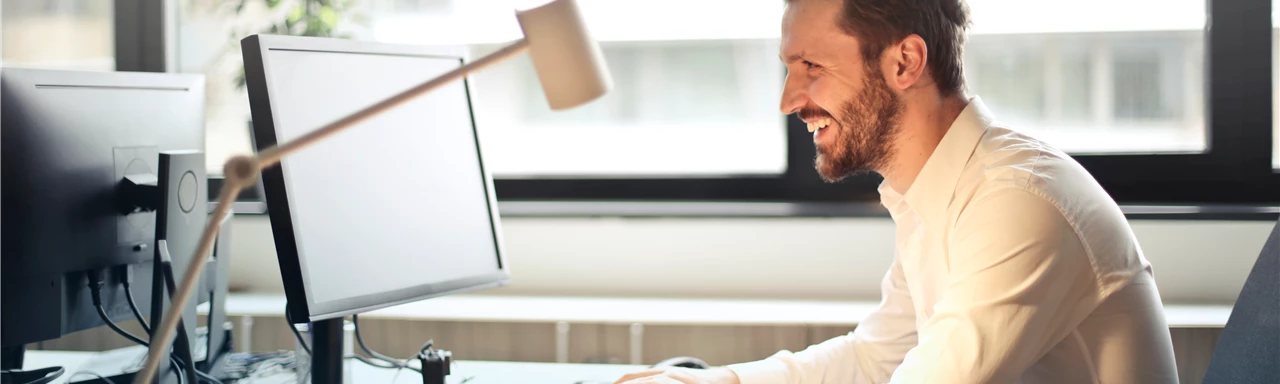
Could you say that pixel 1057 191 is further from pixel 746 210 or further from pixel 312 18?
pixel 312 18

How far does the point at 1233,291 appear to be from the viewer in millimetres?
2303

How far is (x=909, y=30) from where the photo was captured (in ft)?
4.30

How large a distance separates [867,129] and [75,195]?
3.46 feet

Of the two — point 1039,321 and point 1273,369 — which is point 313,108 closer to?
point 1039,321

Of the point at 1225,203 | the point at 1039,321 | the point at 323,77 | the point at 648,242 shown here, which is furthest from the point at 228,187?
the point at 1225,203

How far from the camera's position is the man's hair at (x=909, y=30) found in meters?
1.31

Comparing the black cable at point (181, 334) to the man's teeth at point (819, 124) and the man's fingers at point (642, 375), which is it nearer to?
the man's fingers at point (642, 375)

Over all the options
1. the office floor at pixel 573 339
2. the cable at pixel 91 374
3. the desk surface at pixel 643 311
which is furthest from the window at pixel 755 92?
the cable at pixel 91 374

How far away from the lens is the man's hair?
1307 millimetres

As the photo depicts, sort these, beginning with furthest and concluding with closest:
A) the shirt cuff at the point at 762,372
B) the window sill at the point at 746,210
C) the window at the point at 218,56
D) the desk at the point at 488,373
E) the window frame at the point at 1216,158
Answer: the window at the point at 218,56 → the window frame at the point at 1216,158 → the window sill at the point at 746,210 → the desk at the point at 488,373 → the shirt cuff at the point at 762,372

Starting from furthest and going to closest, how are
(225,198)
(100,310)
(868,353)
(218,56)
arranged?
(218,56) < (868,353) < (100,310) < (225,198)

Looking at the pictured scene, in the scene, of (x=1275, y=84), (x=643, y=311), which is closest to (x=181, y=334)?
(x=643, y=311)

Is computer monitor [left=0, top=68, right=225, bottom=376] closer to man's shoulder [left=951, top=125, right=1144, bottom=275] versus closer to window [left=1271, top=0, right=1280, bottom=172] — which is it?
man's shoulder [left=951, top=125, right=1144, bottom=275]

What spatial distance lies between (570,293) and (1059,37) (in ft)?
4.54
